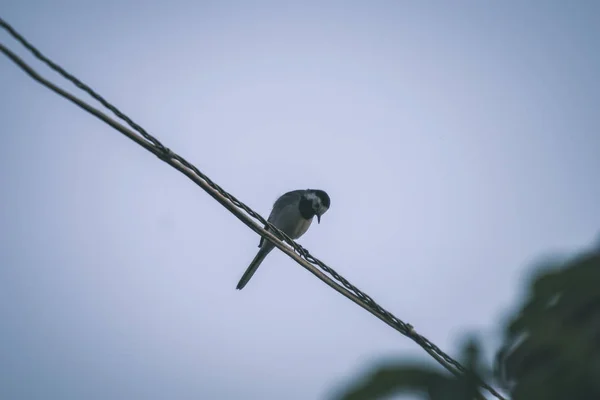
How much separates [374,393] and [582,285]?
0.55m

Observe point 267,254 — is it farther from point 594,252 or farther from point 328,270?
point 594,252

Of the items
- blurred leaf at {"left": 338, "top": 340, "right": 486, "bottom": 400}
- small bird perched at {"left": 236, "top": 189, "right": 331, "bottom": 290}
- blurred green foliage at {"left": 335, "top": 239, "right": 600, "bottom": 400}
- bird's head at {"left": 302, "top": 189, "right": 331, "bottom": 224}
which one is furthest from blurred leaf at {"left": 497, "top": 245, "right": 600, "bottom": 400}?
bird's head at {"left": 302, "top": 189, "right": 331, "bottom": 224}

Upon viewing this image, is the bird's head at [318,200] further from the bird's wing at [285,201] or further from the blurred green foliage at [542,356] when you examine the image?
the blurred green foliage at [542,356]

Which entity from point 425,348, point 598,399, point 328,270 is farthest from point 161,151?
point 598,399

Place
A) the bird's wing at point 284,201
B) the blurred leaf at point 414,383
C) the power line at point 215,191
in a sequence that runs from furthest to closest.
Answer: the bird's wing at point 284,201
the power line at point 215,191
the blurred leaf at point 414,383

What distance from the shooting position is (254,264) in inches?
332

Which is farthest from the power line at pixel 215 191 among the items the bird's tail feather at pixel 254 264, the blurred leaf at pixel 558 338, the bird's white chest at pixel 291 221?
the bird's white chest at pixel 291 221

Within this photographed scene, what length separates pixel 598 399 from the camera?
3.61 feet

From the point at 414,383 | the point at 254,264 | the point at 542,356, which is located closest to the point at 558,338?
the point at 542,356

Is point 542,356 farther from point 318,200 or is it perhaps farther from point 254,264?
point 318,200

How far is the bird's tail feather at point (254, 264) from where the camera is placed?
8.30 meters

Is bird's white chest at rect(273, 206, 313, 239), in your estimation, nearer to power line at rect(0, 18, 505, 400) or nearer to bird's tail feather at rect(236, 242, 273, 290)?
bird's tail feather at rect(236, 242, 273, 290)

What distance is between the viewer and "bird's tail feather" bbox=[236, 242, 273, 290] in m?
8.30

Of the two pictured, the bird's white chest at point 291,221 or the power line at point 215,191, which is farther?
the bird's white chest at point 291,221
